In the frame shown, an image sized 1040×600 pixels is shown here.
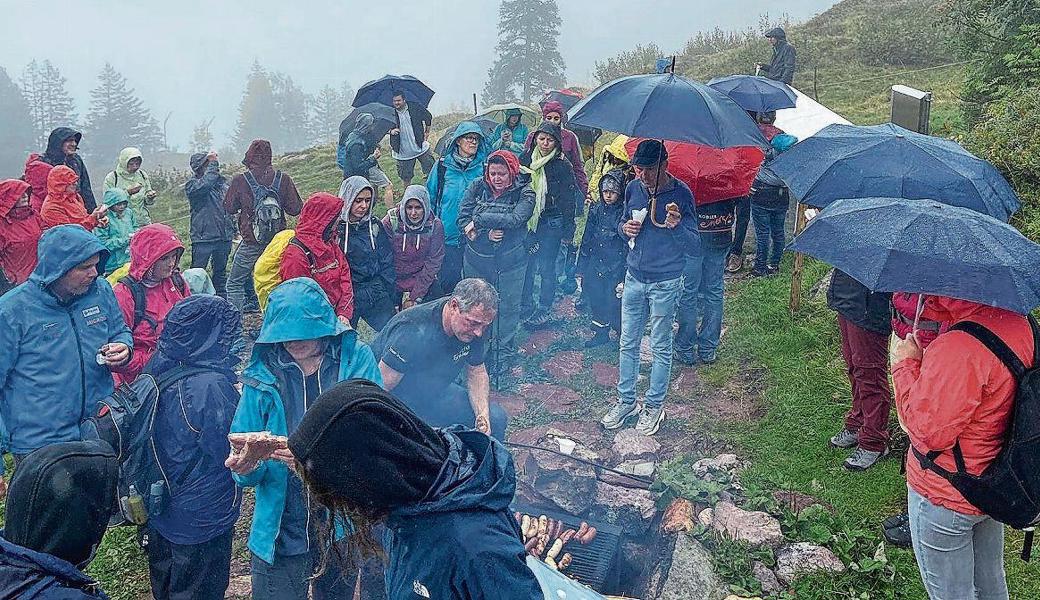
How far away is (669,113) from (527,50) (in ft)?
150

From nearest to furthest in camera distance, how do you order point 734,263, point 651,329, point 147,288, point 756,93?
point 147,288, point 651,329, point 756,93, point 734,263

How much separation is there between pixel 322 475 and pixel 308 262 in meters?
3.64

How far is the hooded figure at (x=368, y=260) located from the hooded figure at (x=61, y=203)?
3.03m

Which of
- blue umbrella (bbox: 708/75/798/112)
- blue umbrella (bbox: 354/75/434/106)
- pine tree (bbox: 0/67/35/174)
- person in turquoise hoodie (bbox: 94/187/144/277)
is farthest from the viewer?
pine tree (bbox: 0/67/35/174)

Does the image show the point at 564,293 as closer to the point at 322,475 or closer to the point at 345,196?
the point at 345,196

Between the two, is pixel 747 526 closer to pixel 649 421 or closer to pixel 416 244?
pixel 649 421

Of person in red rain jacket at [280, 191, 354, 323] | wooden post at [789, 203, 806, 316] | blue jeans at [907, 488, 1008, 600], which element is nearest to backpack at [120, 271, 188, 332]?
person in red rain jacket at [280, 191, 354, 323]

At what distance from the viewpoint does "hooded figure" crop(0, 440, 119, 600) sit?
1854mm

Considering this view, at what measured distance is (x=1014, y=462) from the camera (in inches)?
110

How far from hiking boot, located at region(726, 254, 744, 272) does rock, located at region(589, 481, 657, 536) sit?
4.61m

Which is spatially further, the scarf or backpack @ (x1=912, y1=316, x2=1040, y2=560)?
the scarf

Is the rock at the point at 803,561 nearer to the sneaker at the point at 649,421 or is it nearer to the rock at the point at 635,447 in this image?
the rock at the point at 635,447

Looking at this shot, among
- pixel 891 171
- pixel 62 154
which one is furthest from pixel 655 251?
pixel 62 154

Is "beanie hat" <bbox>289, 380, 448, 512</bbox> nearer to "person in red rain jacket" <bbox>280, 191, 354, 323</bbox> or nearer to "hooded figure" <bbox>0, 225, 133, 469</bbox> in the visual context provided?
"hooded figure" <bbox>0, 225, 133, 469</bbox>
